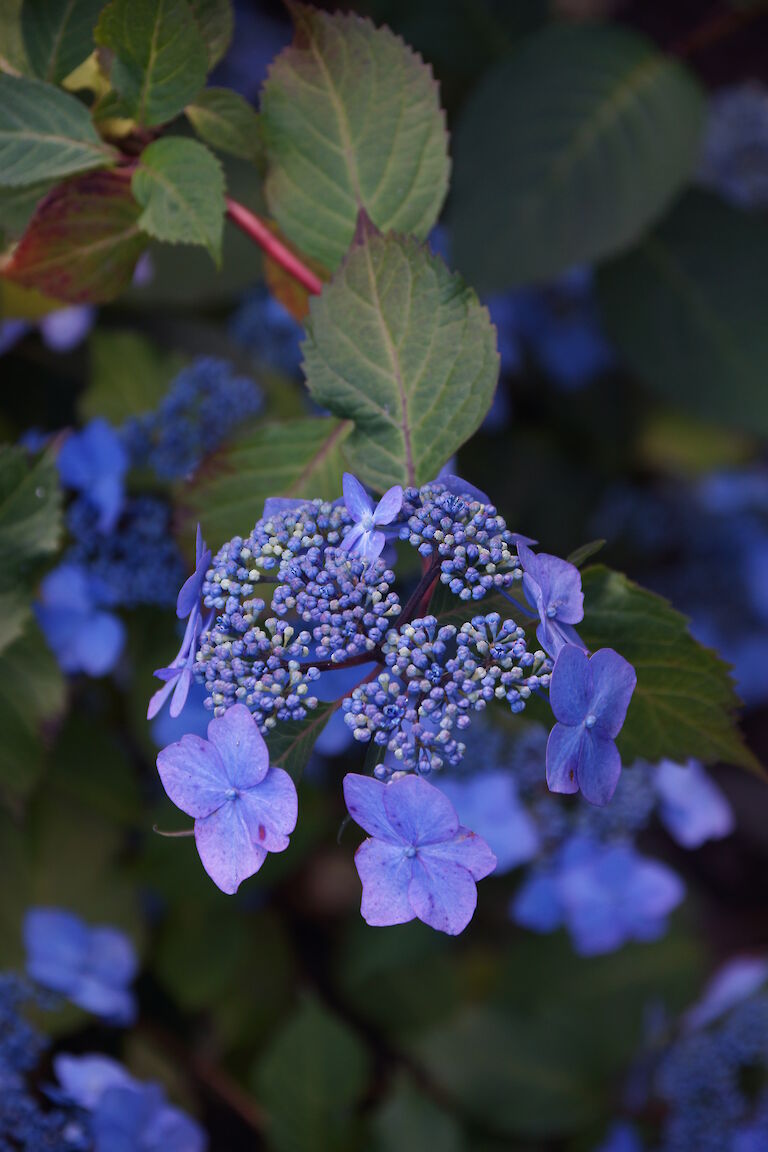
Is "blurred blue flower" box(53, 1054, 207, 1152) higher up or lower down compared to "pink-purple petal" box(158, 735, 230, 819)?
lower down

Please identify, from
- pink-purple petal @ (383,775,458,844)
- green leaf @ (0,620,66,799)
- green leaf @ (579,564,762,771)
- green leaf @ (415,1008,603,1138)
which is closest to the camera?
pink-purple petal @ (383,775,458,844)

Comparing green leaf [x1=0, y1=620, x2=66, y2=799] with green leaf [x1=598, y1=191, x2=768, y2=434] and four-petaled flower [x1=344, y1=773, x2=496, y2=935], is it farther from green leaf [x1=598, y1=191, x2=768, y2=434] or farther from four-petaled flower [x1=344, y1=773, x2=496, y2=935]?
green leaf [x1=598, y1=191, x2=768, y2=434]

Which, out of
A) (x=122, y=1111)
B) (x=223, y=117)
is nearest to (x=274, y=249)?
(x=223, y=117)

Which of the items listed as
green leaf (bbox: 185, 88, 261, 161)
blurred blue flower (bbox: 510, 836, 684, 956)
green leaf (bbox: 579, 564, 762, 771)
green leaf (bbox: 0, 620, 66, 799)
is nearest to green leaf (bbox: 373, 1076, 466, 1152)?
blurred blue flower (bbox: 510, 836, 684, 956)

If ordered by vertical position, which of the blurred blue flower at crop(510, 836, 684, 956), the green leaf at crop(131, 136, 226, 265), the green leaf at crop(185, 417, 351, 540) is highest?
the green leaf at crop(131, 136, 226, 265)

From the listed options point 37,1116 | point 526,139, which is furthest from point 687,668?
point 526,139

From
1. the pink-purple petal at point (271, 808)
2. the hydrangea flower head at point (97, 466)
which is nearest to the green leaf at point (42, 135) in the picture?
the hydrangea flower head at point (97, 466)

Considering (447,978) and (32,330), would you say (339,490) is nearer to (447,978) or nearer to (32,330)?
(32,330)

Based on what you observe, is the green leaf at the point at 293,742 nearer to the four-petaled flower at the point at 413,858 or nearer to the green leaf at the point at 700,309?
the four-petaled flower at the point at 413,858
